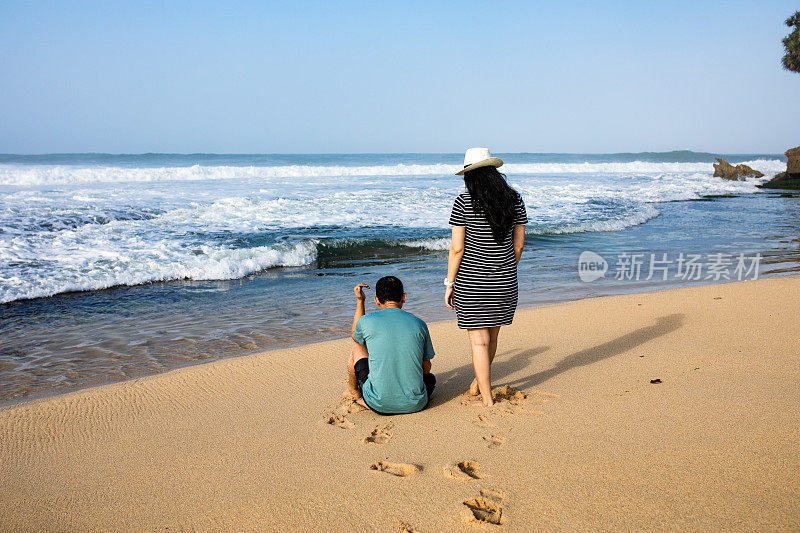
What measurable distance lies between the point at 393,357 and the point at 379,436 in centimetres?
49

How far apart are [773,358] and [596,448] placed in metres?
2.41

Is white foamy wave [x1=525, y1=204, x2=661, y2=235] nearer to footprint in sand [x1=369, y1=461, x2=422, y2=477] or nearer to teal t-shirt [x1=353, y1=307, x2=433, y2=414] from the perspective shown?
teal t-shirt [x1=353, y1=307, x2=433, y2=414]

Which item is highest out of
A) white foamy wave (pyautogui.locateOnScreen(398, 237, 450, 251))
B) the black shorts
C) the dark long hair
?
the dark long hair

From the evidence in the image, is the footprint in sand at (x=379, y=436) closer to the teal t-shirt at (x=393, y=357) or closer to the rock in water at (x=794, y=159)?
the teal t-shirt at (x=393, y=357)

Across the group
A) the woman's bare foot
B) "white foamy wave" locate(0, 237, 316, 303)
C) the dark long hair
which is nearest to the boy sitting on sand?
the woman's bare foot

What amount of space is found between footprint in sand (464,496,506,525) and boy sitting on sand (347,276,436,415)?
3.71 feet

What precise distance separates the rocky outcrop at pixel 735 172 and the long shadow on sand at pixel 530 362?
32033mm

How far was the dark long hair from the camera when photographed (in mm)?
3283

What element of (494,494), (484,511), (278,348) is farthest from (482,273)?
(278,348)

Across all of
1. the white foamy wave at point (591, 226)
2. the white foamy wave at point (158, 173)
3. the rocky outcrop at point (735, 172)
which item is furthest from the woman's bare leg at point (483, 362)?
the rocky outcrop at point (735, 172)

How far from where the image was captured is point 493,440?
3.01m

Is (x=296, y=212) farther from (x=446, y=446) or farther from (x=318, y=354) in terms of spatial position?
(x=446, y=446)

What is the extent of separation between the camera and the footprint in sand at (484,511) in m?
2.23

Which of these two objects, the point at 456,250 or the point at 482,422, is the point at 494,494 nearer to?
the point at 482,422
